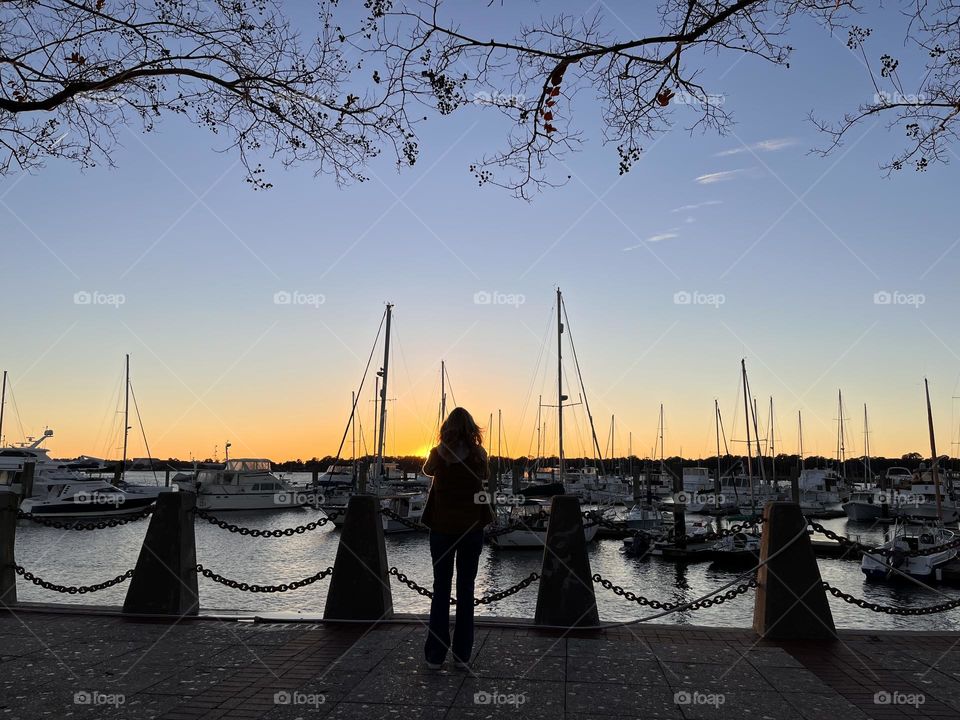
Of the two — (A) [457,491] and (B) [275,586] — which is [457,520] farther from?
(B) [275,586]

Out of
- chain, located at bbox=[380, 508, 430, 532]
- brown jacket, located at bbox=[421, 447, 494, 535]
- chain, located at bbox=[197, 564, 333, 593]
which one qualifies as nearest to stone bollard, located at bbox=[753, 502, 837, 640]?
brown jacket, located at bbox=[421, 447, 494, 535]

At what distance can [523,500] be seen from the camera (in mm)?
52594

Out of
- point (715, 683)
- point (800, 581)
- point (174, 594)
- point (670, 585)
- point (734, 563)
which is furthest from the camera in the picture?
point (734, 563)

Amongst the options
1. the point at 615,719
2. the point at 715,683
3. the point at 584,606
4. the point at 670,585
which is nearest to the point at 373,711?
the point at 615,719

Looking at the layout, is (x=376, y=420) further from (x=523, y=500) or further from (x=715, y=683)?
(x=715, y=683)

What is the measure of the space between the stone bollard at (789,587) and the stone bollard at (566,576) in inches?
67.4

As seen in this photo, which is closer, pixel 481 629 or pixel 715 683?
pixel 715 683

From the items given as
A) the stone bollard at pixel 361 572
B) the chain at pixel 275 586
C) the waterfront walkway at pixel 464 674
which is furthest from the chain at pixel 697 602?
the chain at pixel 275 586

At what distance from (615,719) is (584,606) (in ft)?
9.20

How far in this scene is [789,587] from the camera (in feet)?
24.2

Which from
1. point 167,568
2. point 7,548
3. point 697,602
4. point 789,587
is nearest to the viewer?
point 789,587

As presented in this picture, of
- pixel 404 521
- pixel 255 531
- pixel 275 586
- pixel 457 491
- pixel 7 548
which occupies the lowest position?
pixel 275 586

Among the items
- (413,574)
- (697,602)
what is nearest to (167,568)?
(697,602)

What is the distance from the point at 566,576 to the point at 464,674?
2.14 meters
